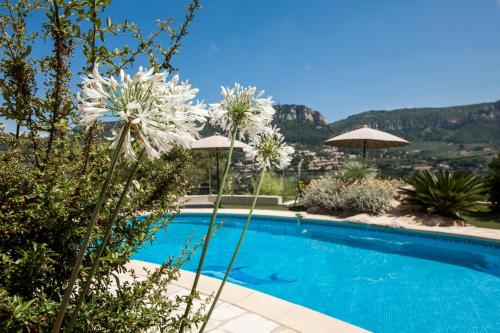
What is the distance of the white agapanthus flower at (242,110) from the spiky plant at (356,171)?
41.5 ft

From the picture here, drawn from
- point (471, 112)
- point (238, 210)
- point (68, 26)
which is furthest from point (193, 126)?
point (471, 112)

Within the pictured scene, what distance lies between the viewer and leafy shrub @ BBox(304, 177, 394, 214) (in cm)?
1196

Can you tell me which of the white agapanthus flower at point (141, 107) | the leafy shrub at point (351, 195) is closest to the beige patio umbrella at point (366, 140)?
the leafy shrub at point (351, 195)

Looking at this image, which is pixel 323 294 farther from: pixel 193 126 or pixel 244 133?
pixel 193 126

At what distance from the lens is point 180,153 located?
6.80 feet

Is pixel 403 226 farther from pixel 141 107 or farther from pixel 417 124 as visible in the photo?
pixel 417 124

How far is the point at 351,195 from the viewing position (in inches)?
482

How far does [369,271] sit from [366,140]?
A: 30.0 ft

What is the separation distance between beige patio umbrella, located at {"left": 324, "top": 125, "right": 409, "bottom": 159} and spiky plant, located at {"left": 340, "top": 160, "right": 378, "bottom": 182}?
31.5 inches

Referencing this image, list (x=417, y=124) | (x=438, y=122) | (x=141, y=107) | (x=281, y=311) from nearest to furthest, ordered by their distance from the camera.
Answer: (x=141, y=107) → (x=281, y=311) → (x=438, y=122) → (x=417, y=124)

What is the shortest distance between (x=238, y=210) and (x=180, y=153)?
12.1 metres

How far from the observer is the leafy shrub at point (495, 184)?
11.9 meters

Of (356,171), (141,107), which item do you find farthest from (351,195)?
(141,107)

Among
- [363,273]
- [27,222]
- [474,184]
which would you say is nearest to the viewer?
[27,222]
